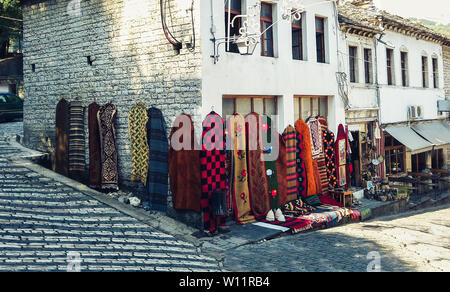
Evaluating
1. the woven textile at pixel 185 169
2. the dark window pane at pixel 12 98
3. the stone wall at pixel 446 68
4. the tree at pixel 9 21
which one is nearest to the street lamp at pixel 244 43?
the woven textile at pixel 185 169

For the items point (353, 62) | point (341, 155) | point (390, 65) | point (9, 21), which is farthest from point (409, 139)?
point (9, 21)

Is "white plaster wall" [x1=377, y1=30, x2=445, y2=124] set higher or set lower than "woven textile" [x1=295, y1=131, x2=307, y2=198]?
higher

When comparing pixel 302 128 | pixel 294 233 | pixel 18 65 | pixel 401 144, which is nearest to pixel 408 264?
pixel 294 233

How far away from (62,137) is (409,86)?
50.4 feet

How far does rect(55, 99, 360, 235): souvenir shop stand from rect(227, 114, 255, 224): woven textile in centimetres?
3

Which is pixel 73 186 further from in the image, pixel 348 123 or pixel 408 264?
pixel 348 123

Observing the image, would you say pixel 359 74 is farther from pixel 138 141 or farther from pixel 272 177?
pixel 138 141

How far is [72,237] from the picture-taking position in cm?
820

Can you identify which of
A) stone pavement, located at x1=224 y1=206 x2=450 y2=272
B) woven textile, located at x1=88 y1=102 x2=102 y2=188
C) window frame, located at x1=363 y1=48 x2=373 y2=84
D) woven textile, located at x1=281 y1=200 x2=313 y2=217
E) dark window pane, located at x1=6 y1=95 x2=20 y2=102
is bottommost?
stone pavement, located at x1=224 y1=206 x2=450 y2=272

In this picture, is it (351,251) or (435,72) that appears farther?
(435,72)

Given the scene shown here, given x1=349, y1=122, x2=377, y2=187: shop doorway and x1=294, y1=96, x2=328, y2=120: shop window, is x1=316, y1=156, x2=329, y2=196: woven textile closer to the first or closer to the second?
x1=294, y1=96, x2=328, y2=120: shop window

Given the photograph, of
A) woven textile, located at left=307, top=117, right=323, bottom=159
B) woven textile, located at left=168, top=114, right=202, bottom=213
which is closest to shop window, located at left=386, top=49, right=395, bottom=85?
woven textile, located at left=307, top=117, right=323, bottom=159

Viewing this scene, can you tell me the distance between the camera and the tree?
881 inches

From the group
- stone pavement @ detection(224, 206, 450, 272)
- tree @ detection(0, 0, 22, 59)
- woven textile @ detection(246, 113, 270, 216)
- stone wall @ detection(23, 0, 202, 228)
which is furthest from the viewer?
tree @ detection(0, 0, 22, 59)
